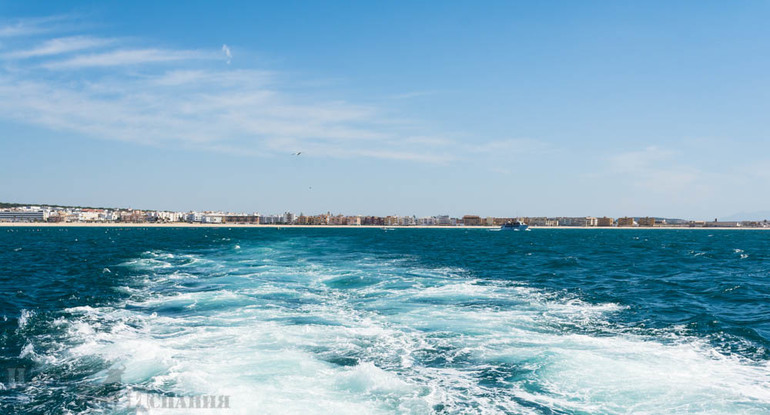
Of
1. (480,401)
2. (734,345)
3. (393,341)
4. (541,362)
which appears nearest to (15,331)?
(393,341)

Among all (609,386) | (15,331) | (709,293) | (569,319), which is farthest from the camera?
(709,293)

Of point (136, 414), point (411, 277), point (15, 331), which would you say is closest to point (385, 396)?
point (136, 414)

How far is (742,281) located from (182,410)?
35.4m

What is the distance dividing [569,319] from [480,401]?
1015 centimetres

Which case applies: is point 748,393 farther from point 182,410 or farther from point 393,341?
point 182,410

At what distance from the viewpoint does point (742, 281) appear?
3281cm

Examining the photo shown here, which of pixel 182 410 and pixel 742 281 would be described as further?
pixel 742 281

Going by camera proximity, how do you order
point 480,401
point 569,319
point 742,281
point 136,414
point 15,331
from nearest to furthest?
point 136,414, point 480,401, point 15,331, point 569,319, point 742,281

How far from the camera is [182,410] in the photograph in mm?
10172

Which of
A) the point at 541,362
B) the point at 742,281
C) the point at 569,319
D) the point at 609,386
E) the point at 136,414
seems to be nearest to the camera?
the point at 136,414

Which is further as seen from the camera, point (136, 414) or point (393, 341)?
point (393, 341)

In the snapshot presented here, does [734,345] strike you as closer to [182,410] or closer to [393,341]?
[393,341]

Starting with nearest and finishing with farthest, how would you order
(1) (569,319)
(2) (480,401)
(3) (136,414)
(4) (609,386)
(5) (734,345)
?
(3) (136,414) → (2) (480,401) → (4) (609,386) → (5) (734,345) → (1) (569,319)

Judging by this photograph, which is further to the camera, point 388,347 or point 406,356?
point 388,347
